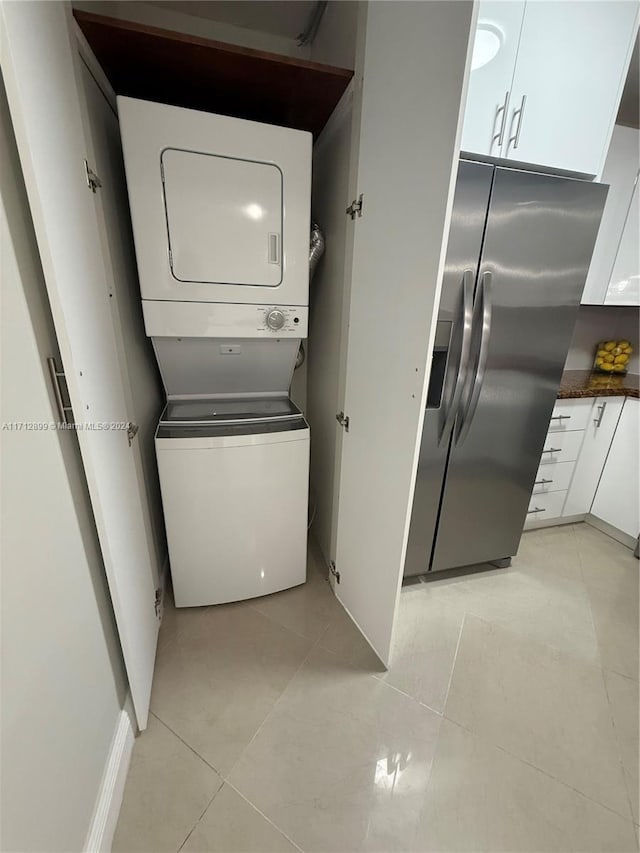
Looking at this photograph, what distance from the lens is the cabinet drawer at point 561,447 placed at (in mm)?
1973

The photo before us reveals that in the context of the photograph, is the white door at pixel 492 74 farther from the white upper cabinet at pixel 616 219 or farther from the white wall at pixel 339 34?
the white upper cabinet at pixel 616 219

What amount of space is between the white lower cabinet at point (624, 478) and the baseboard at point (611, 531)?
1.5 inches

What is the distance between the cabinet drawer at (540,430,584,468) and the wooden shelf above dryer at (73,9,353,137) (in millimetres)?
1963

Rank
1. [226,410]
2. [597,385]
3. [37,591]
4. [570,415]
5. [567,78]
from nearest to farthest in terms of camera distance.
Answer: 1. [37,591]
2. [567,78]
3. [226,410]
4. [570,415]
5. [597,385]

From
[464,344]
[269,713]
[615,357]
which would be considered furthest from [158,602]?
[615,357]

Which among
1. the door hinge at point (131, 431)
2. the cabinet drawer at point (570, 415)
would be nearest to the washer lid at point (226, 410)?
the door hinge at point (131, 431)

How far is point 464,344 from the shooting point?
1.30 metres

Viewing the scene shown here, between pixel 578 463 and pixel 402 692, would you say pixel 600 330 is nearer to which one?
pixel 578 463

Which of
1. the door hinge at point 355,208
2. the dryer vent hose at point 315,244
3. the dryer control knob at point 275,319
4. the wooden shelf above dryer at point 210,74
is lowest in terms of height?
the dryer control knob at point 275,319

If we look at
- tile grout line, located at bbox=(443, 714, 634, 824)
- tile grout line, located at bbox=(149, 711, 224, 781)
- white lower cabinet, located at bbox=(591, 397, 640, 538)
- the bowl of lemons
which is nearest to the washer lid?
tile grout line, located at bbox=(149, 711, 224, 781)

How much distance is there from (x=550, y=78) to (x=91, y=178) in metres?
1.61

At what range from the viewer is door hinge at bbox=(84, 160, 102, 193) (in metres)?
0.91

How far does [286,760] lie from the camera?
3.51 ft

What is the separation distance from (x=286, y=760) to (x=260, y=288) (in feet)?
5.26
